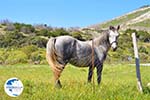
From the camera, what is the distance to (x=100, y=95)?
10.3 meters

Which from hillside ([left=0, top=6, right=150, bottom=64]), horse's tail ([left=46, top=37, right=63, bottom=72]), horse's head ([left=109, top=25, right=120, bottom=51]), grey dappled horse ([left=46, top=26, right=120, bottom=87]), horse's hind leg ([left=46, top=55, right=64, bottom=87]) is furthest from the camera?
hillside ([left=0, top=6, right=150, bottom=64])

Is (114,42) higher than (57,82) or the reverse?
higher

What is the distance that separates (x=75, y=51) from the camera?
12719 millimetres

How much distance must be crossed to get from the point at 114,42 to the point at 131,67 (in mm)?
14855

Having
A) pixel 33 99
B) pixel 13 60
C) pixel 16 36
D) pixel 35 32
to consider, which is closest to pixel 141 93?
pixel 33 99

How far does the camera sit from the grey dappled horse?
40.6 feet

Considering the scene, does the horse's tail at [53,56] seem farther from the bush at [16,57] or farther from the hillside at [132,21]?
the hillside at [132,21]

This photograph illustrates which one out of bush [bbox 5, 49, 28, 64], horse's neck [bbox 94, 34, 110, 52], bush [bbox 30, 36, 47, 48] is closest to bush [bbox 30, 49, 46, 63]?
bush [bbox 5, 49, 28, 64]

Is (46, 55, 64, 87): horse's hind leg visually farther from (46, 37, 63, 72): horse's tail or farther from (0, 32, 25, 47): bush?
(0, 32, 25, 47): bush

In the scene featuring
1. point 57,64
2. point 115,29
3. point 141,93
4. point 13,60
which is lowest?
point 13,60

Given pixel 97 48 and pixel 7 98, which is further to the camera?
pixel 97 48

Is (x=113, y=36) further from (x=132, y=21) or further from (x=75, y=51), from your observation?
(x=132, y=21)

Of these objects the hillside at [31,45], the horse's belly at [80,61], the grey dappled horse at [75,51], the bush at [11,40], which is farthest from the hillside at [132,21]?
the horse's belly at [80,61]

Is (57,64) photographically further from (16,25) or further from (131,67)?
(16,25)
